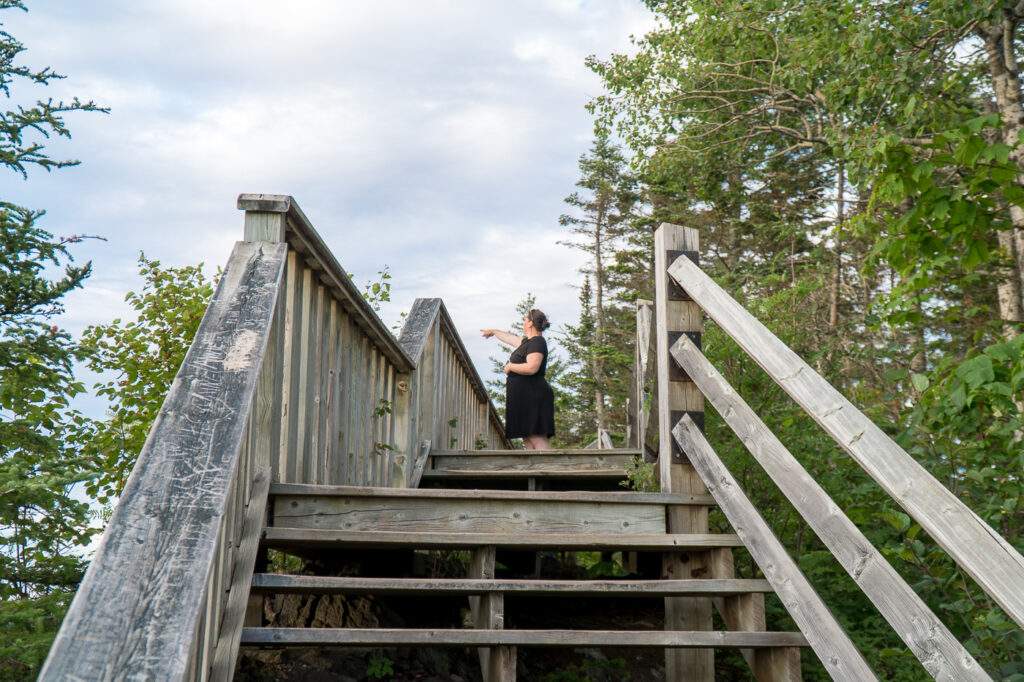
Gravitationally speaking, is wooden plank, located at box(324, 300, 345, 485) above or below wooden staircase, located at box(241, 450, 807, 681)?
above

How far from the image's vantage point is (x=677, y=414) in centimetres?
345

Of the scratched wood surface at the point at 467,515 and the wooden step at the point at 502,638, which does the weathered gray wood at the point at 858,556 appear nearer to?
the wooden step at the point at 502,638

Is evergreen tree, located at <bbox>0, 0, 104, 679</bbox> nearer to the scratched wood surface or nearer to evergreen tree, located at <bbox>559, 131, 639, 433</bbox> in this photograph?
the scratched wood surface

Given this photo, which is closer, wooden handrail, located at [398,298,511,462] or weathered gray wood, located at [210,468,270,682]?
weathered gray wood, located at [210,468,270,682]

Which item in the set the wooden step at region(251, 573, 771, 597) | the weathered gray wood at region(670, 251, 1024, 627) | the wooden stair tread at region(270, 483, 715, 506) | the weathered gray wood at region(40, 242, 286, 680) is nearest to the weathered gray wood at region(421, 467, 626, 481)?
the wooden stair tread at region(270, 483, 715, 506)

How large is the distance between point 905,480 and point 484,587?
4.71ft

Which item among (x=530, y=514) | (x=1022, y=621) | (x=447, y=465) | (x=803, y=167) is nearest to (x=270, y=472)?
(x=530, y=514)

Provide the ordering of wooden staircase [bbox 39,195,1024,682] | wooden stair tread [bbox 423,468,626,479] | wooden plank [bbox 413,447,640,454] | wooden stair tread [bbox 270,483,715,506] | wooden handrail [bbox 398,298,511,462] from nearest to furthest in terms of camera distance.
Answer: wooden staircase [bbox 39,195,1024,682] → wooden stair tread [bbox 270,483,715,506] → wooden stair tread [bbox 423,468,626,479] → wooden handrail [bbox 398,298,511,462] → wooden plank [bbox 413,447,640,454]

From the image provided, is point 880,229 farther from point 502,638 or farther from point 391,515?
point 502,638

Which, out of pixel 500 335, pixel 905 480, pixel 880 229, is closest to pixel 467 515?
pixel 905 480

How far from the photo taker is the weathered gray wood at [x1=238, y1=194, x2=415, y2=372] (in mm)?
2537

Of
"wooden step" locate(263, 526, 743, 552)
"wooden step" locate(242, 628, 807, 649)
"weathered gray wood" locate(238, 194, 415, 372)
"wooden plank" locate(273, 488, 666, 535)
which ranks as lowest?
"wooden step" locate(242, 628, 807, 649)

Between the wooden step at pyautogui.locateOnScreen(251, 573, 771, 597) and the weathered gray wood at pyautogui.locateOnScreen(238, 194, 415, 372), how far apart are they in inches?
44.9

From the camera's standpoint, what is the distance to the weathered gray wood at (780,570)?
2.26 m
